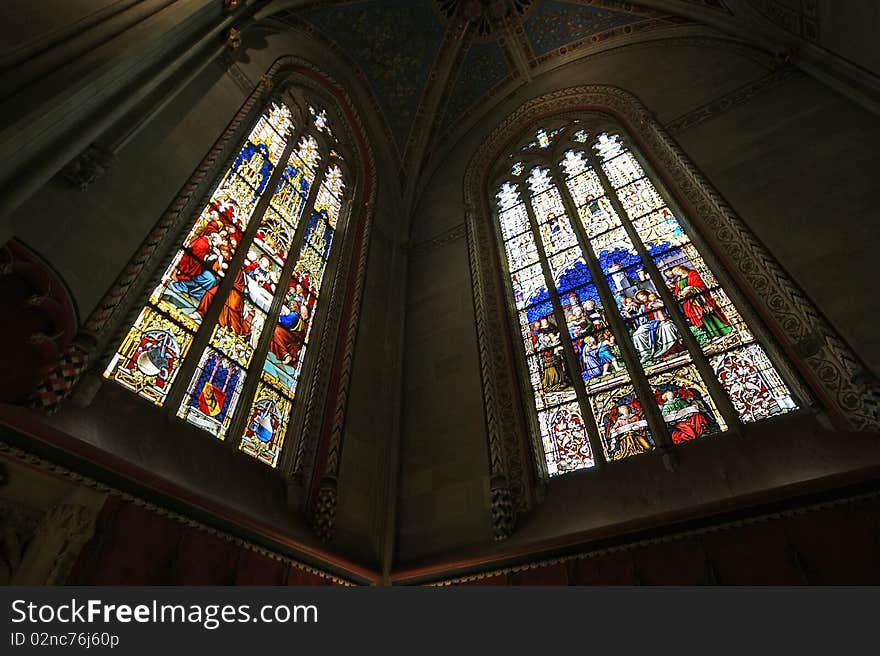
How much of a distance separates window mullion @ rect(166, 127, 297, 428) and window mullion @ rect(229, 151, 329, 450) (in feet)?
0.27

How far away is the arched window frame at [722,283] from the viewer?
14.7 feet

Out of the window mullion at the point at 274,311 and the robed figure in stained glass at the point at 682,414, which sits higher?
the window mullion at the point at 274,311

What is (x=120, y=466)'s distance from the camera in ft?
11.6

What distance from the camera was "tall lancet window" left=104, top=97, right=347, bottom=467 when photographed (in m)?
4.70

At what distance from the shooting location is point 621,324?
6.02 metres

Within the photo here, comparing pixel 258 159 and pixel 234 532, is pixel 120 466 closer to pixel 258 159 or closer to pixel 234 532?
pixel 234 532

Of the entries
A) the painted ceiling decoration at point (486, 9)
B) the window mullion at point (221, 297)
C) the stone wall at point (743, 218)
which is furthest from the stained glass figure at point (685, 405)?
the painted ceiling decoration at point (486, 9)

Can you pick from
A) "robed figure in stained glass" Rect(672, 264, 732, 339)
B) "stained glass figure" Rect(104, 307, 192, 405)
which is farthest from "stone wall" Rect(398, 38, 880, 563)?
"stained glass figure" Rect(104, 307, 192, 405)

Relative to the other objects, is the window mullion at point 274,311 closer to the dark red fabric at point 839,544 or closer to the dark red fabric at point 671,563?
the dark red fabric at point 671,563

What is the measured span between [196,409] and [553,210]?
5753mm

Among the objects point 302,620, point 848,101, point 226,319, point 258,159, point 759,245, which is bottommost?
point 302,620

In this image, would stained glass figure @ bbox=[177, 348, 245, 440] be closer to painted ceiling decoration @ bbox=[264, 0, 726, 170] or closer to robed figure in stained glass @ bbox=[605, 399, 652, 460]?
robed figure in stained glass @ bbox=[605, 399, 652, 460]

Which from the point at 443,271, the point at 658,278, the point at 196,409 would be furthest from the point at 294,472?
the point at 658,278

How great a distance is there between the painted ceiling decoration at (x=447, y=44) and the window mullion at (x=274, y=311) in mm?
2700
